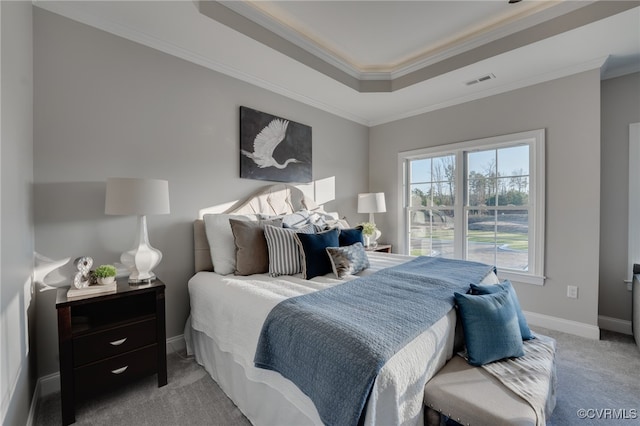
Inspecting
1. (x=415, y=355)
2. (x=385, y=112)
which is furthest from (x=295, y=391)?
(x=385, y=112)

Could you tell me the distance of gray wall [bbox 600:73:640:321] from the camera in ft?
9.00

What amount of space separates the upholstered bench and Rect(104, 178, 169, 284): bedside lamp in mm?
1865

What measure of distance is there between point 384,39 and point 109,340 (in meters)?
3.26

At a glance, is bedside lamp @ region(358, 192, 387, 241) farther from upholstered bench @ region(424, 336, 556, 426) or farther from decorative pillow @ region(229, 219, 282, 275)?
upholstered bench @ region(424, 336, 556, 426)

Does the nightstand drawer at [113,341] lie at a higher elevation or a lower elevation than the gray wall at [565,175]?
lower

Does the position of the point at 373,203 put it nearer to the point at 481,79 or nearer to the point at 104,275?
the point at 481,79

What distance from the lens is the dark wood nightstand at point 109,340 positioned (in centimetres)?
159

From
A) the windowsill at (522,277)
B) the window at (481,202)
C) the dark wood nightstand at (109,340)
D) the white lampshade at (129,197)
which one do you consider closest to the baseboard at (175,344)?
the dark wood nightstand at (109,340)

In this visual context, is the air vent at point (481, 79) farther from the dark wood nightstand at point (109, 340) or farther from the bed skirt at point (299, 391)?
the dark wood nightstand at point (109, 340)

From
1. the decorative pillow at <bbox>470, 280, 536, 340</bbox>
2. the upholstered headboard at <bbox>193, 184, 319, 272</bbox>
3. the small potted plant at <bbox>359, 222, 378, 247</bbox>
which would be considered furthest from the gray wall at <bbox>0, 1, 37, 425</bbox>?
the small potted plant at <bbox>359, 222, 378, 247</bbox>

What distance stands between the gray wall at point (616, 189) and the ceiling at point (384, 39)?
218mm

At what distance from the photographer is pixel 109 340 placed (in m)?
1.75

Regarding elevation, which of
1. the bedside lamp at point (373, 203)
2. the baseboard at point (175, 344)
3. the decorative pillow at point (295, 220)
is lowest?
the baseboard at point (175, 344)

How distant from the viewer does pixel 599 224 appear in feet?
9.02
